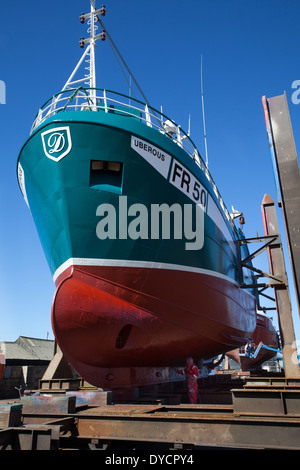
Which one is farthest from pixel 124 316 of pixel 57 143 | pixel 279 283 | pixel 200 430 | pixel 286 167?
pixel 279 283

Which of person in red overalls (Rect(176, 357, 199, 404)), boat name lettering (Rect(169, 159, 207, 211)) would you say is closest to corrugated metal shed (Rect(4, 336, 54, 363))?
person in red overalls (Rect(176, 357, 199, 404))

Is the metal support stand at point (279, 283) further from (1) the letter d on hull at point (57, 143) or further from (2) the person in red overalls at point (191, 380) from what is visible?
(1) the letter d on hull at point (57, 143)

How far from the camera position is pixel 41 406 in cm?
452

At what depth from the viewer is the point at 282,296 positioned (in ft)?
31.6

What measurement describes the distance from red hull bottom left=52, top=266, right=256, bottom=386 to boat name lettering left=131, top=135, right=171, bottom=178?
2.22 m

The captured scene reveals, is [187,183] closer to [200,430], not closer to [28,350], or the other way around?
[200,430]

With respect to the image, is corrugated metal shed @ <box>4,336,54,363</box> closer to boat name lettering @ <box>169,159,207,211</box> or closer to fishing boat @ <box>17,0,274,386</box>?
fishing boat @ <box>17,0,274,386</box>

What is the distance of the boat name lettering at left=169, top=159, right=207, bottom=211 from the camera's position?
7445 mm

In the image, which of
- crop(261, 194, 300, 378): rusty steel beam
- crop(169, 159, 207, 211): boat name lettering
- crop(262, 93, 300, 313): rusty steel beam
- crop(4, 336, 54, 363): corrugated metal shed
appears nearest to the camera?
crop(262, 93, 300, 313): rusty steel beam

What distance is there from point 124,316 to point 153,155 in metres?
3.44

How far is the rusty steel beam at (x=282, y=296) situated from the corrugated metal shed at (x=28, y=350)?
53.3 feet

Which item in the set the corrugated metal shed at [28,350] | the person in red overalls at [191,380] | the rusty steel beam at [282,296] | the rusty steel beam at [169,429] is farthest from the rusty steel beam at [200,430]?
the corrugated metal shed at [28,350]
